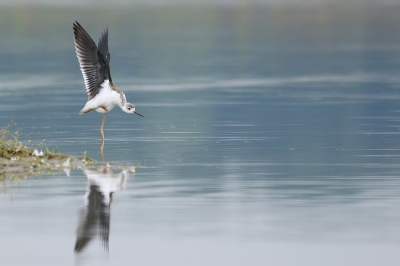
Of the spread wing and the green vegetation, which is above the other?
the spread wing

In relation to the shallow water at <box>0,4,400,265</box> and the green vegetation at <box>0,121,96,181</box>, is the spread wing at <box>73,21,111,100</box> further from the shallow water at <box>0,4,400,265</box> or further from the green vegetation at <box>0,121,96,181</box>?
the green vegetation at <box>0,121,96,181</box>

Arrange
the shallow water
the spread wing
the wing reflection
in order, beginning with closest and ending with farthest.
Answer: the shallow water, the wing reflection, the spread wing

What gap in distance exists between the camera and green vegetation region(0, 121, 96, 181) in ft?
48.8

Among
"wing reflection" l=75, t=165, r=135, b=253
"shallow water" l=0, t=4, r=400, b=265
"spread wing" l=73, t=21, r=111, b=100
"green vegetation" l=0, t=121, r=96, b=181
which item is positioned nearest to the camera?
"shallow water" l=0, t=4, r=400, b=265

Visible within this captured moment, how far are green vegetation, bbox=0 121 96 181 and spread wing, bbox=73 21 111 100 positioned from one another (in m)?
2.16

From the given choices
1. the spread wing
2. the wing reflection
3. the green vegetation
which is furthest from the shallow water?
the spread wing

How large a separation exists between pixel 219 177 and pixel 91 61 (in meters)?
4.19

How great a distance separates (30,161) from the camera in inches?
603

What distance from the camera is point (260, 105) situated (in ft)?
85.4

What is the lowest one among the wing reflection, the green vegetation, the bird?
the wing reflection

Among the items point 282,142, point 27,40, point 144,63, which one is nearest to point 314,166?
point 282,142

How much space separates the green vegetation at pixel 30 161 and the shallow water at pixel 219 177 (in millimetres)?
406

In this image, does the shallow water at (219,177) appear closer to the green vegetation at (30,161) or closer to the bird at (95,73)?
the green vegetation at (30,161)

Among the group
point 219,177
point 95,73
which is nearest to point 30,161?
point 219,177
